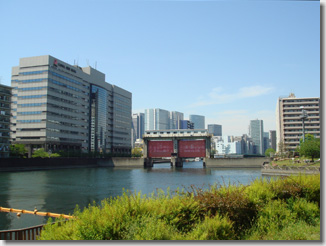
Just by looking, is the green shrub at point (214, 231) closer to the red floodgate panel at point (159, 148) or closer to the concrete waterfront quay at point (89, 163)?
the concrete waterfront quay at point (89, 163)

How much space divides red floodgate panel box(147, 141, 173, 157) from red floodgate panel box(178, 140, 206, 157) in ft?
15.9

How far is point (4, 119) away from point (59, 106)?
36.6m

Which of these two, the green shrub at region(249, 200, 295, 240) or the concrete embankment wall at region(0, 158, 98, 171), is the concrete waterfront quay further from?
the green shrub at region(249, 200, 295, 240)

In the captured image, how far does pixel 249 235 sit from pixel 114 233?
4838 mm

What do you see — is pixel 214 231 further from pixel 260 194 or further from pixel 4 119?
pixel 4 119

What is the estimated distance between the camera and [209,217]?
426 inches

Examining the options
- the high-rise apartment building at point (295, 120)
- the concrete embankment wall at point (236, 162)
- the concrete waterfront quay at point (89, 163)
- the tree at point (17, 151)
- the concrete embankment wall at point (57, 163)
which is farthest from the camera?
the high-rise apartment building at point (295, 120)

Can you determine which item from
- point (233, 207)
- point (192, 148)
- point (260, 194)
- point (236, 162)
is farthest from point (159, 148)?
point (233, 207)

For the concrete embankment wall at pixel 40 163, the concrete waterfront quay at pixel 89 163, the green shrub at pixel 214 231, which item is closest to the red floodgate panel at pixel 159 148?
the concrete waterfront quay at pixel 89 163

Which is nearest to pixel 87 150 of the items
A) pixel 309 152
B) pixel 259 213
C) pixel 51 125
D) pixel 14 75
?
pixel 51 125

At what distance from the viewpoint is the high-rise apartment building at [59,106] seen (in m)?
132

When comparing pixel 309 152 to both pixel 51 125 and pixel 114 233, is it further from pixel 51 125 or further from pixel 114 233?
pixel 51 125

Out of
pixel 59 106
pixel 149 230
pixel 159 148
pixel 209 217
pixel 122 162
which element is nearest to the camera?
pixel 149 230

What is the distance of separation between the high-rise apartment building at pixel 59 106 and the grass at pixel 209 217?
5032 inches
